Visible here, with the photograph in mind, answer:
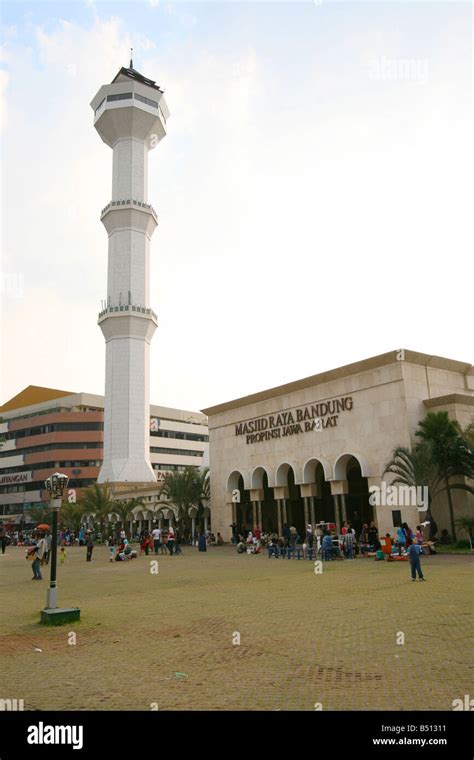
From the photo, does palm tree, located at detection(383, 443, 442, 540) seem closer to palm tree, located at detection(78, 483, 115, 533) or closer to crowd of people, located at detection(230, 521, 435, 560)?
crowd of people, located at detection(230, 521, 435, 560)

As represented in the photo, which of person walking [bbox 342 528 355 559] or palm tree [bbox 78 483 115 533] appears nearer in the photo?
person walking [bbox 342 528 355 559]

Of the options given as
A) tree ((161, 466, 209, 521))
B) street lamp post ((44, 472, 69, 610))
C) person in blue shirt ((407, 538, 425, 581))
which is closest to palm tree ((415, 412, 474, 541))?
person in blue shirt ((407, 538, 425, 581))

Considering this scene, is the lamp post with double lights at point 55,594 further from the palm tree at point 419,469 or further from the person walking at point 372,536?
the palm tree at point 419,469

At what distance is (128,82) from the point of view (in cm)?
6762

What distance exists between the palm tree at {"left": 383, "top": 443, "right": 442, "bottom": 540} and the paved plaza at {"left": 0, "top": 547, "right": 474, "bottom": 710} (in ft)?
31.4

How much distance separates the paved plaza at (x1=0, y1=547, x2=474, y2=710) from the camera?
22.4 feet

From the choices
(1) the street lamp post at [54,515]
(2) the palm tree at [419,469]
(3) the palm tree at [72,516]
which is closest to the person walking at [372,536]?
(2) the palm tree at [419,469]

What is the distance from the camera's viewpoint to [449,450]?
27.7m

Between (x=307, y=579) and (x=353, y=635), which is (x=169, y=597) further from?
(x=353, y=635)

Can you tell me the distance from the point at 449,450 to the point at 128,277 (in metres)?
46.3

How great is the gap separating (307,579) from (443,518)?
13.5 metres

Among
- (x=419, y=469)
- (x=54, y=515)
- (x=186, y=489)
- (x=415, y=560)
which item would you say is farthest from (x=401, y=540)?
(x=186, y=489)

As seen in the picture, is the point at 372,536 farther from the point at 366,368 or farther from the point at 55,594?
the point at 55,594

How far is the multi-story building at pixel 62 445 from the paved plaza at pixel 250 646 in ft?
207
